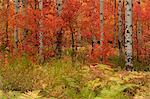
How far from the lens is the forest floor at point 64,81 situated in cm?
654

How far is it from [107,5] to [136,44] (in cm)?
1175

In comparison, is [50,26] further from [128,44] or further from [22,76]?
[22,76]

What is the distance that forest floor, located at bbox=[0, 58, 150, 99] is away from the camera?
21.4 ft

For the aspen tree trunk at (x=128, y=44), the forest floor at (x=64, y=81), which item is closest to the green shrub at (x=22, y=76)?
the forest floor at (x=64, y=81)

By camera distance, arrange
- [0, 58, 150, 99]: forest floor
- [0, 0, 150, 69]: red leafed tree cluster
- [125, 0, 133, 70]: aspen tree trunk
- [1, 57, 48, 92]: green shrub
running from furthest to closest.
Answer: [0, 0, 150, 69]: red leafed tree cluster
[125, 0, 133, 70]: aspen tree trunk
[1, 57, 48, 92]: green shrub
[0, 58, 150, 99]: forest floor

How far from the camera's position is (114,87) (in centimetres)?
605

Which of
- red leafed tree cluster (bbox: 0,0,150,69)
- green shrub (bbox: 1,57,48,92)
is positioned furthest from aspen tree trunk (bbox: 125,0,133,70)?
green shrub (bbox: 1,57,48,92)

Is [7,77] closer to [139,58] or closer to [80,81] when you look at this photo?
[80,81]

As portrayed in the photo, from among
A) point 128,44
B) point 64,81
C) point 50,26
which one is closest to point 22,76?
point 64,81

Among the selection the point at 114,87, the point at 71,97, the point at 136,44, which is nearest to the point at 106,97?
the point at 114,87

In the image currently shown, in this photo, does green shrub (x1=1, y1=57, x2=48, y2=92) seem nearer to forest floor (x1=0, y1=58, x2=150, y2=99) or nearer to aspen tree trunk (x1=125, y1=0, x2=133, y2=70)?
forest floor (x1=0, y1=58, x2=150, y2=99)

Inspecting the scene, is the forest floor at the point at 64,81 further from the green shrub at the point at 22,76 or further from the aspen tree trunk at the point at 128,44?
the aspen tree trunk at the point at 128,44

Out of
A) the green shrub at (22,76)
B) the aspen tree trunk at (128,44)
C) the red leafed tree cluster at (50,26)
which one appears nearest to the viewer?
the green shrub at (22,76)

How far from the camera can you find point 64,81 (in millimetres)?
7238
